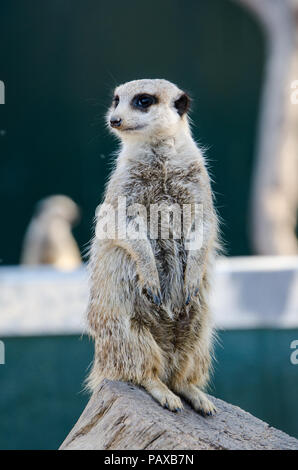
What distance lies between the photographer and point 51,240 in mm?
6102

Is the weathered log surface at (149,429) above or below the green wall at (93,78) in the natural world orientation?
below

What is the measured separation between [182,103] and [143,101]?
0.15 meters

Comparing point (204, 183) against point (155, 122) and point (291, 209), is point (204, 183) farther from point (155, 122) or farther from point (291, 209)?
point (291, 209)

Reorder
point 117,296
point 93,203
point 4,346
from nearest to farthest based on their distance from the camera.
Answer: point 117,296 → point 4,346 → point 93,203

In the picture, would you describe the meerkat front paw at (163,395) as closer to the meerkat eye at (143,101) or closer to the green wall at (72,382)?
the meerkat eye at (143,101)

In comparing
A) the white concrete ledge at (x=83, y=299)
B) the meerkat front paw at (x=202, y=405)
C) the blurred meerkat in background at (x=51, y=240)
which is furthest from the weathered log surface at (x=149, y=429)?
the blurred meerkat in background at (x=51, y=240)

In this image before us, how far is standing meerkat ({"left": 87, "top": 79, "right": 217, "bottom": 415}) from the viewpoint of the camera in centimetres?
196

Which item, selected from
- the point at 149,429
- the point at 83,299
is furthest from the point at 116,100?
the point at 83,299

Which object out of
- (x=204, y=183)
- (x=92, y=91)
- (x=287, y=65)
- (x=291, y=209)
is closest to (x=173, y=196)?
(x=204, y=183)

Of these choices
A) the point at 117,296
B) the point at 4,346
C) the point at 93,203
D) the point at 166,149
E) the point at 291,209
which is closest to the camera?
the point at 117,296

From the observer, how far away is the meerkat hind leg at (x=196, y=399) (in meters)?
1.96

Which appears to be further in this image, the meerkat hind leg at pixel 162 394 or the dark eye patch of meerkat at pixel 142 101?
the dark eye patch of meerkat at pixel 142 101

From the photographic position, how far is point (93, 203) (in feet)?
24.2

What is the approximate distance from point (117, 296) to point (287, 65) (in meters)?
4.26
